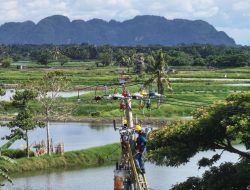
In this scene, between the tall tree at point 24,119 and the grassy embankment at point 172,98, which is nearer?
the tall tree at point 24,119

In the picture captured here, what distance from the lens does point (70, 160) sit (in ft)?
166

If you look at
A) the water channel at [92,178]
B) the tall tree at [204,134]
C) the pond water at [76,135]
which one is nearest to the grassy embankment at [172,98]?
the pond water at [76,135]

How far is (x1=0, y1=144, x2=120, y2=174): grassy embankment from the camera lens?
48000 mm

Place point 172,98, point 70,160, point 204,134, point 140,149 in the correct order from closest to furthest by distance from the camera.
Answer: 1. point 140,149
2. point 204,134
3. point 70,160
4. point 172,98

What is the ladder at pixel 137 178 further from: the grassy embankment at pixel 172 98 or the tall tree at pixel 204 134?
the grassy embankment at pixel 172 98

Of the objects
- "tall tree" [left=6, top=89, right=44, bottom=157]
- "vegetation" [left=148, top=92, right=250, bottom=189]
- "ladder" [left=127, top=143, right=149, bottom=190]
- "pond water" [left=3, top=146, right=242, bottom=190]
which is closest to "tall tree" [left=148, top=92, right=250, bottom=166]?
"vegetation" [left=148, top=92, right=250, bottom=189]

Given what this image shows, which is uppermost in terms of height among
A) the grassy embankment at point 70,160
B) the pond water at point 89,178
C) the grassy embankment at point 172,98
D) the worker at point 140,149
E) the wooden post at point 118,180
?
the worker at point 140,149

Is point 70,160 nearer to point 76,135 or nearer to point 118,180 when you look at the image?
point 76,135

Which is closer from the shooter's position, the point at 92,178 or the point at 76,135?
the point at 92,178

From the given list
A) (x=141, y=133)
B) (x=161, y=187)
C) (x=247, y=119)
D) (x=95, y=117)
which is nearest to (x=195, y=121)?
(x=247, y=119)

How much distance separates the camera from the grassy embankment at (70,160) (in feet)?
157

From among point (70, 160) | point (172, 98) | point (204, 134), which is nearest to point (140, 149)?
point (204, 134)

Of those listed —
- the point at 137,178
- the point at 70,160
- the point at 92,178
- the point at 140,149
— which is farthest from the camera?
the point at 70,160

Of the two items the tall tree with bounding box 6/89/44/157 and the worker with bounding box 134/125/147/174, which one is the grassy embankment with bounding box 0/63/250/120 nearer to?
the tall tree with bounding box 6/89/44/157
